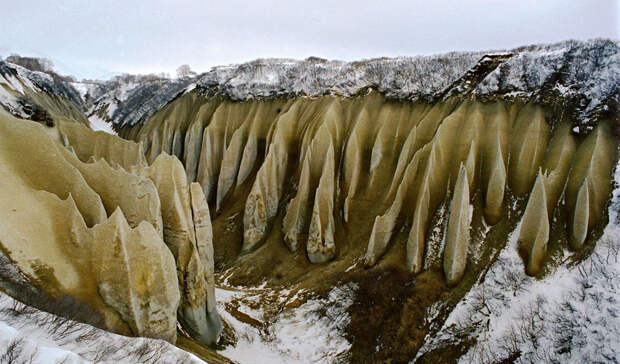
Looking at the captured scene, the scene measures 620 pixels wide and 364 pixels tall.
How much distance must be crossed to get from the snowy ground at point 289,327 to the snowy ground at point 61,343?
859 centimetres

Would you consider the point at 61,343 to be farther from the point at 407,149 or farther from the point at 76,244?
the point at 407,149

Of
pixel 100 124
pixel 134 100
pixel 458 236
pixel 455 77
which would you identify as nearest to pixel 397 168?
pixel 458 236

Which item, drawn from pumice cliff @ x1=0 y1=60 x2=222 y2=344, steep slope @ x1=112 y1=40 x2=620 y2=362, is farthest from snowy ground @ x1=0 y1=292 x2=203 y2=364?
steep slope @ x1=112 y1=40 x2=620 y2=362

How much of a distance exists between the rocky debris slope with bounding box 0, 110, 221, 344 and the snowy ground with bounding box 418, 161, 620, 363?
12908mm

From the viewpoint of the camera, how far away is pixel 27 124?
13.1 metres

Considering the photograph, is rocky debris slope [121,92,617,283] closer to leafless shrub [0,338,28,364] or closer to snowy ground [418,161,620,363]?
snowy ground [418,161,620,363]

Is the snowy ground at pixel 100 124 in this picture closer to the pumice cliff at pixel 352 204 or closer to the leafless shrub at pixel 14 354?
the pumice cliff at pixel 352 204

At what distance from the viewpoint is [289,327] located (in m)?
20.2

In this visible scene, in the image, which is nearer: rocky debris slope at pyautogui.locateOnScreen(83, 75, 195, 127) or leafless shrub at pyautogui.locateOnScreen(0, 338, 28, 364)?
leafless shrub at pyautogui.locateOnScreen(0, 338, 28, 364)

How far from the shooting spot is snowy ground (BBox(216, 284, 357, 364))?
18.2 meters

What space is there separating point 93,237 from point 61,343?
13.7 ft

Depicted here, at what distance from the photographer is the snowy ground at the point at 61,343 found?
6.85 meters

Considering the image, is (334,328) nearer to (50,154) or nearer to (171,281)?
→ (171,281)

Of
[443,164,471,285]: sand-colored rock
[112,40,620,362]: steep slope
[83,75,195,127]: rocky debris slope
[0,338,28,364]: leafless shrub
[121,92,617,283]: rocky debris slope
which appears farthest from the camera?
[83,75,195,127]: rocky debris slope
